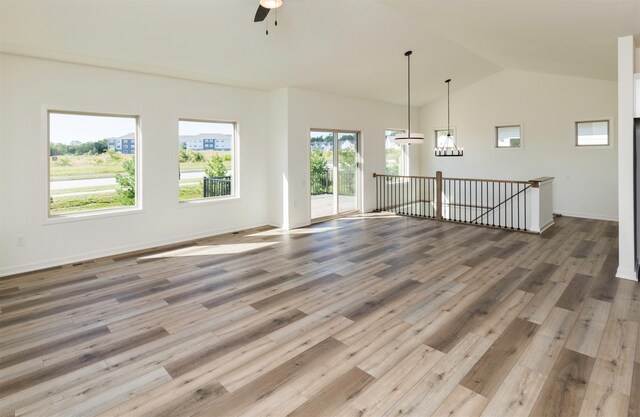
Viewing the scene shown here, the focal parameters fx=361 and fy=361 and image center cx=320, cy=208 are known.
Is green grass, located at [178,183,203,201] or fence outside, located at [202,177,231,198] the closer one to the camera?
green grass, located at [178,183,203,201]

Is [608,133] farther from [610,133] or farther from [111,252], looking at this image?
[111,252]

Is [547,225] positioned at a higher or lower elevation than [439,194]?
lower

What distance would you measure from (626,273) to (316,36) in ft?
16.7

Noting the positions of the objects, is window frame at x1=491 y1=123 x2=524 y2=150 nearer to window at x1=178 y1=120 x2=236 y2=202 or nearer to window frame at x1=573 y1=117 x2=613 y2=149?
window frame at x1=573 y1=117 x2=613 y2=149

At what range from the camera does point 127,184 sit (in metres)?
5.88

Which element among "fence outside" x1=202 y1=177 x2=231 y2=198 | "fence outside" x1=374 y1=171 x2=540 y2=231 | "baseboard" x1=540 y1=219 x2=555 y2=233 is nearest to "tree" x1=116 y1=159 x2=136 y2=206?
"fence outside" x1=202 y1=177 x2=231 y2=198

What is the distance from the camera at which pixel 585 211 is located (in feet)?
26.6

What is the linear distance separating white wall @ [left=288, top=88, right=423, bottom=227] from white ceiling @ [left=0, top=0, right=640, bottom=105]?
456 millimetres

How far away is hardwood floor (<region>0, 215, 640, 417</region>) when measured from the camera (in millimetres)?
2199

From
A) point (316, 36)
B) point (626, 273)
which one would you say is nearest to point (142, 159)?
point (316, 36)

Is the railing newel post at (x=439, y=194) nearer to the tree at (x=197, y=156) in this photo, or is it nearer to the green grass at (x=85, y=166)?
the tree at (x=197, y=156)

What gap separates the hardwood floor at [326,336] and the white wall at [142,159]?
50 cm

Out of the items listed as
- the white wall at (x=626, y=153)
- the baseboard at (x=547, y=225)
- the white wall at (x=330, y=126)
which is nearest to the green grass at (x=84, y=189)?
the white wall at (x=330, y=126)

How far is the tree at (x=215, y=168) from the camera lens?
6898mm
